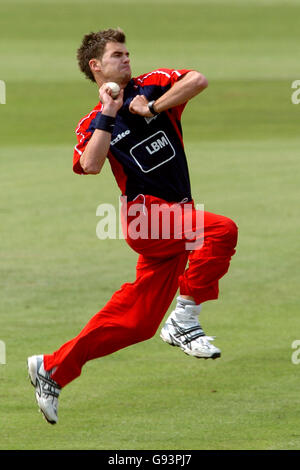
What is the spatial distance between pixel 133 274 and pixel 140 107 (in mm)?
5923

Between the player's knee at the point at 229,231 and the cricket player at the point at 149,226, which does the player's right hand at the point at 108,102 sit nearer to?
the cricket player at the point at 149,226

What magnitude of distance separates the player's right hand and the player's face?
0.27 meters

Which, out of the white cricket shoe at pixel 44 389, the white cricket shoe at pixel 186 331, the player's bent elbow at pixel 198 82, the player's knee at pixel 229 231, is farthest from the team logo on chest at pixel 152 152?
the white cricket shoe at pixel 44 389

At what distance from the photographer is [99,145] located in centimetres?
755

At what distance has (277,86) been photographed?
33.1 m

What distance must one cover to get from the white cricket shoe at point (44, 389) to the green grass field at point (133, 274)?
0.77 ft

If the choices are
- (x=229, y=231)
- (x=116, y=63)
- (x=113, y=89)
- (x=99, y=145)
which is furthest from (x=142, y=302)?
(x=116, y=63)

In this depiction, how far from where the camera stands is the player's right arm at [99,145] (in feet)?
24.8

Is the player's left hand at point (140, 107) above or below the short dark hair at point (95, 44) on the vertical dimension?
below

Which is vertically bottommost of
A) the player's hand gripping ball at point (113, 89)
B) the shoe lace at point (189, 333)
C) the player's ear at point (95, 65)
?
the shoe lace at point (189, 333)

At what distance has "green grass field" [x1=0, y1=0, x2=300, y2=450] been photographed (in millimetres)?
8359

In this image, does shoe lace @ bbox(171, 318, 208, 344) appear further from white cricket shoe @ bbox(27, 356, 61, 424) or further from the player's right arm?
the player's right arm

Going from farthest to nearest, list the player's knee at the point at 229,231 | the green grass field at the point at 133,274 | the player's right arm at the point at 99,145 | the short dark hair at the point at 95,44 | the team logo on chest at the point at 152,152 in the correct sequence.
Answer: the green grass field at the point at 133,274 < the short dark hair at the point at 95,44 < the team logo on chest at the point at 152,152 < the player's knee at the point at 229,231 < the player's right arm at the point at 99,145

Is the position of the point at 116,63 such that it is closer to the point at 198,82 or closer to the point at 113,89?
the point at 113,89
